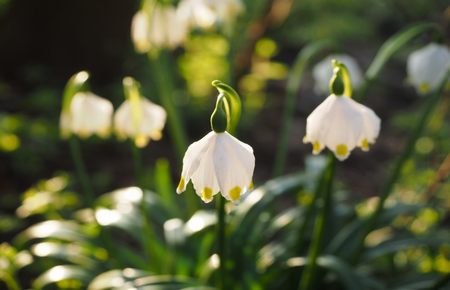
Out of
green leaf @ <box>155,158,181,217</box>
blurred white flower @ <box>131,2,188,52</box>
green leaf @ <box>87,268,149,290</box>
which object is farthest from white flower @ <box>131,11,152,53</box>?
green leaf @ <box>87,268,149,290</box>

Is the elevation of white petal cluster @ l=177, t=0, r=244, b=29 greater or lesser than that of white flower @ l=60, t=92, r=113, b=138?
greater

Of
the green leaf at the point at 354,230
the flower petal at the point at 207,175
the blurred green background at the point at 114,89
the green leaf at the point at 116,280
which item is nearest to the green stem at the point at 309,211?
the green leaf at the point at 354,230

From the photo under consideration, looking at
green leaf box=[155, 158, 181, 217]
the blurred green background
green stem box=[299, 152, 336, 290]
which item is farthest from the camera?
the blurred green background

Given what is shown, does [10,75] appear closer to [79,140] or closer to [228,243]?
[79,140]

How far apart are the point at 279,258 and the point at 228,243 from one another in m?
0.35

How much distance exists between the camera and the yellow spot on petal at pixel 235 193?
1.40m

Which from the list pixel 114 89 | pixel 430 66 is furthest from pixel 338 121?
pixel 114 89

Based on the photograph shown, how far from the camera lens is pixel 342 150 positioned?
153 centimetres

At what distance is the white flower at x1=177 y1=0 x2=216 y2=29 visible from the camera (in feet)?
7.92

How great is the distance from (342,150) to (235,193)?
33cm

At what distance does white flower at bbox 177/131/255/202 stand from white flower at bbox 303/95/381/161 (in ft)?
0.75

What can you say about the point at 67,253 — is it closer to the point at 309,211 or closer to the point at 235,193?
the point at 309,211

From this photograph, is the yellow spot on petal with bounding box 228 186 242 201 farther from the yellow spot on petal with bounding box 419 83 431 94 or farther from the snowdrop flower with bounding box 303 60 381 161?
the yellow spot on petal with bounding box 419 83 431 94

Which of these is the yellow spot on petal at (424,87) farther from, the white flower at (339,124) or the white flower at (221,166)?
the white flower at (221,166)
